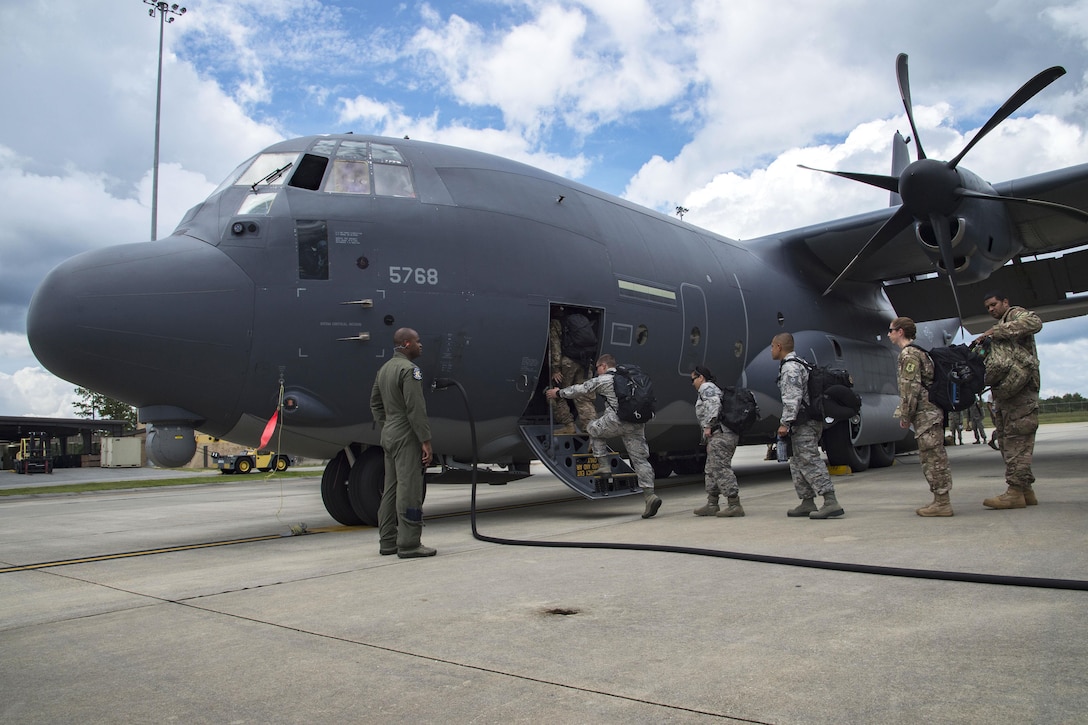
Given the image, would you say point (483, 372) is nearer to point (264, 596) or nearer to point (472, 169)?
point (472, 169)

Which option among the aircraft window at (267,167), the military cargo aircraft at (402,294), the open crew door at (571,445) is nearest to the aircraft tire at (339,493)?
the military cargo aircraft at (402,294)

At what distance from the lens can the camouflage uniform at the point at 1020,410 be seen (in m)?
6.75

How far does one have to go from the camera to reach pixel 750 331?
12.0 meters

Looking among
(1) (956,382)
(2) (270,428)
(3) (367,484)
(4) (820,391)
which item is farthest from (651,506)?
(2) (270,428)

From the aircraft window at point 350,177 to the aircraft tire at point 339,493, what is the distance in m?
2.74

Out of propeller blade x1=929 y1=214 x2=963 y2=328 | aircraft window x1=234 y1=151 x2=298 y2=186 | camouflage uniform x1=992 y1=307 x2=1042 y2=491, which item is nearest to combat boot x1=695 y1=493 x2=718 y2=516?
camouflage uniform x1=992 y1=307 x2=1042 y2=491

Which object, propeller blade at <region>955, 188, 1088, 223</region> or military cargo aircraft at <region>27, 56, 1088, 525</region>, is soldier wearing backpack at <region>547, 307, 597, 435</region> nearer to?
military cargo aircraft at <region>27, 56, 1088, 525</region>

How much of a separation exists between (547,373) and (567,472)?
124cm

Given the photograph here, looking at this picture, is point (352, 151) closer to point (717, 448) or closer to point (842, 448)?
point (717, 448)

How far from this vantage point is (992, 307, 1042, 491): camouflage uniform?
6.75 metres

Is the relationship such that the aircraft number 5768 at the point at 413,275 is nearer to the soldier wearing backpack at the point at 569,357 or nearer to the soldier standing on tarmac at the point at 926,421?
the soldier wearing backpack at the point at 569,357

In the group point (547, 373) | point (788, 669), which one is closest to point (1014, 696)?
point (788, 669)

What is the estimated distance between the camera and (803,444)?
7180mm

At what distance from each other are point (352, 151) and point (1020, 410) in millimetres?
6815
